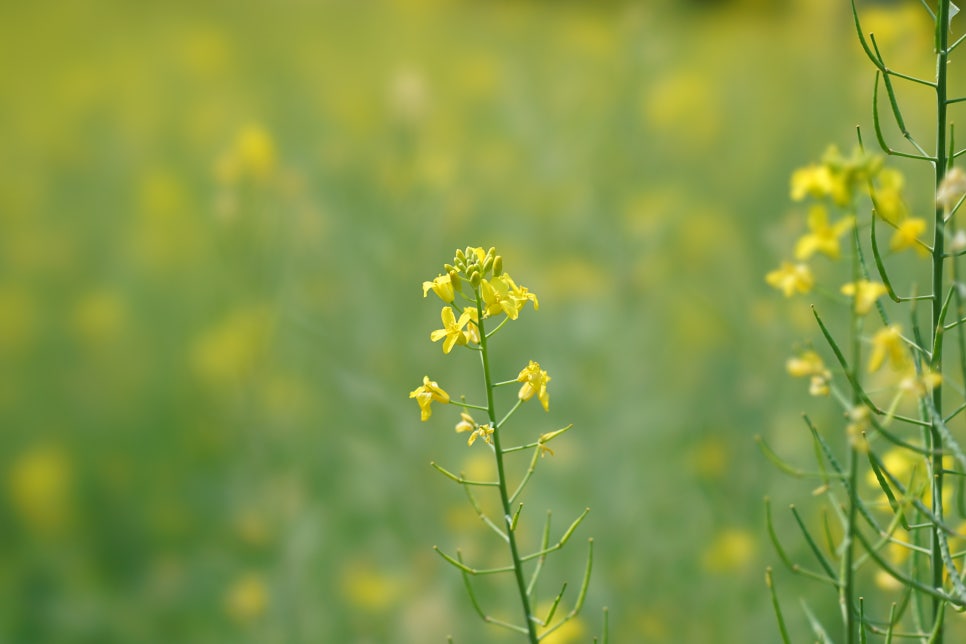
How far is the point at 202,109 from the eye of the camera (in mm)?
3355

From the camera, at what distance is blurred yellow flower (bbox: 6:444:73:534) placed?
6.86ft

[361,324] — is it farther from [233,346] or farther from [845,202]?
[845,202]

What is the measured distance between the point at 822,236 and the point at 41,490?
6.67 feet

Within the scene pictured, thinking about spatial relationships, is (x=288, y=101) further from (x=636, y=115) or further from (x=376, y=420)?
(x=376, y=420)

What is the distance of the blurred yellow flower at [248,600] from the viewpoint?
1.67 m

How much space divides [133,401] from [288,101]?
57.9 inches

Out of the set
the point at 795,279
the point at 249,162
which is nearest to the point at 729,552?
the point at 249,162

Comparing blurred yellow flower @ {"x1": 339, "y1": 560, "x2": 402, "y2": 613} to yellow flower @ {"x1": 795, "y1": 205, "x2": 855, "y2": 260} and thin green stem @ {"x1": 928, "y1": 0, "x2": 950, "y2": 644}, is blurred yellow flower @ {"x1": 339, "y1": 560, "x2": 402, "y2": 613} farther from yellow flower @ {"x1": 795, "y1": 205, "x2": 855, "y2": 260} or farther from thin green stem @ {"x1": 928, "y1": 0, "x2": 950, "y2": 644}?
yellow flower @ {"x1": 795, "y1": 205, "x2": 855, "y2": 260}

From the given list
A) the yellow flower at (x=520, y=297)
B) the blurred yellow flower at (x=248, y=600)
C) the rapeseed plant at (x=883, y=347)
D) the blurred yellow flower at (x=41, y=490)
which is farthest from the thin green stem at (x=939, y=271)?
the blurred yellow flower at (x=41, y=490)

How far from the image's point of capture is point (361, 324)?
1.95 m

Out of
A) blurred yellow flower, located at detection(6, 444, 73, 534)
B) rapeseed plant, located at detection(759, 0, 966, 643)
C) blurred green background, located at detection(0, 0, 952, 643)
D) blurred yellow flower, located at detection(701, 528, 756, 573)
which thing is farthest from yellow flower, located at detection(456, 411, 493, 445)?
blurred yellow flower, located at detection(6, 444, 73, 534)

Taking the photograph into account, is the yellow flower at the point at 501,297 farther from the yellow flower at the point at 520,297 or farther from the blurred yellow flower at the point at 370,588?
the blurred yellow flower at the point at 370,588

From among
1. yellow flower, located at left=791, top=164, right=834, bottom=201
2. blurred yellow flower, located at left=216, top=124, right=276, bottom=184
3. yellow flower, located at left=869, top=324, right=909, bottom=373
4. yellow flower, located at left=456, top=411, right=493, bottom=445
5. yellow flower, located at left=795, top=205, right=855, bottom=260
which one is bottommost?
yellow flower, located at left=869, top=324, right=909, bottom=373

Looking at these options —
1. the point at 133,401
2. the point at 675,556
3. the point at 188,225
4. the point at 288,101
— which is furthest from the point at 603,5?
the point at 675,556
